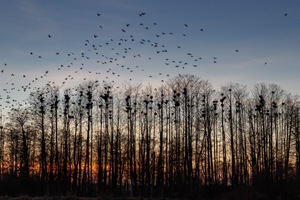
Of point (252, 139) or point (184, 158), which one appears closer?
point (184, 158)

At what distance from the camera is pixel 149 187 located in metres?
55.2

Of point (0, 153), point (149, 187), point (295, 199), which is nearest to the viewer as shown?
point (295, 199)

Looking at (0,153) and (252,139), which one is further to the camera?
(0,153)

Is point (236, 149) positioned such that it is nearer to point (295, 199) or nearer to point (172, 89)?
point (172, 89)

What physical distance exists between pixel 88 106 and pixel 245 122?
77.3ft

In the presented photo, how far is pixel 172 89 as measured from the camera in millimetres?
60156

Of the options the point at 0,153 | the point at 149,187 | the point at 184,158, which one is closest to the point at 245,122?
the point at 184,158

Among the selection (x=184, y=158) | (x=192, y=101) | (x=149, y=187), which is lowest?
(x=149, y=187)

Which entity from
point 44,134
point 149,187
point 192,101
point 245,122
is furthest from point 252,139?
point 44,134

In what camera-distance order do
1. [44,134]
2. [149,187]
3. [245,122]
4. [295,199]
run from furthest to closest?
1. [245,122]
2. [44,134]
3. [149,187]
4. [295,199]

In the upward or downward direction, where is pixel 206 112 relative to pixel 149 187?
upward

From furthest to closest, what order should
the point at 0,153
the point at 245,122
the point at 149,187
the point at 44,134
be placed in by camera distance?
the point at 0,153 < the point at 245,122 < the point at 44,134 < the point at 149,187

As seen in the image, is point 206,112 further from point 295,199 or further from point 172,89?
point 295,199

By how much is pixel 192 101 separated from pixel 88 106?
14.7 metres
